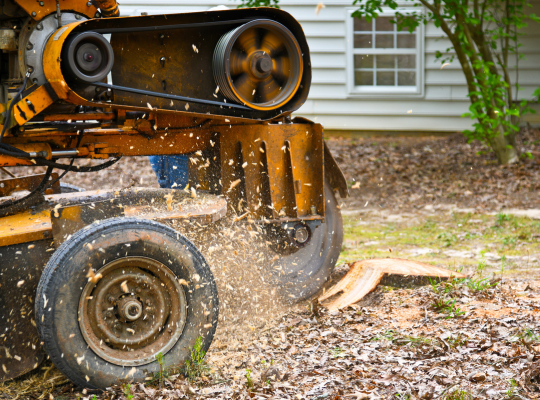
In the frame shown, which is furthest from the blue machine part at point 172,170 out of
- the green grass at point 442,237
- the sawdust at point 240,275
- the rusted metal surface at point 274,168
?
the green grass at point 442,237

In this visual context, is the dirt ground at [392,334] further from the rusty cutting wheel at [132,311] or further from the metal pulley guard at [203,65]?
the metal pulley guard at [203,65]

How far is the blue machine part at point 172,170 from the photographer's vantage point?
4.97 m

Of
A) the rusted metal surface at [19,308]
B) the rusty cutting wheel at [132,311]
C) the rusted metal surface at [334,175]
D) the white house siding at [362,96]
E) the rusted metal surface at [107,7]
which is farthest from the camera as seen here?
the white house siding at [362,96]

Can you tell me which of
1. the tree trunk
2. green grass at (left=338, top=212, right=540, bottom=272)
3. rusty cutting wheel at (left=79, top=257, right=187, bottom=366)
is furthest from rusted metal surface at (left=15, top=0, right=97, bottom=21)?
the tree trunk

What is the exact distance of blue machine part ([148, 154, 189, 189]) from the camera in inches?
196

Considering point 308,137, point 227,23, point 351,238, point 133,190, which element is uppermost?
point 227,23

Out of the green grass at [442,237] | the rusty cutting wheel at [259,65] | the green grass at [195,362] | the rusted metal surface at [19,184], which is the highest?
the rusty cutting wheel at [259,65]

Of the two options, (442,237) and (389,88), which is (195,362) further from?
(389,88)

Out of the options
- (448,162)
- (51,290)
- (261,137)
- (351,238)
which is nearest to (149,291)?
(51,290)

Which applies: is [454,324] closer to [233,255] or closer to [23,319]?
[233,255]

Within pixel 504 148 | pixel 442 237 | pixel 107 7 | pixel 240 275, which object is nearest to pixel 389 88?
pixel 504 148

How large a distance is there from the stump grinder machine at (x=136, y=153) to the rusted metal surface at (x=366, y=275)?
1.37 feet

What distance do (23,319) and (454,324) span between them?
9.09 ft

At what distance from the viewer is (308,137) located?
487cm
